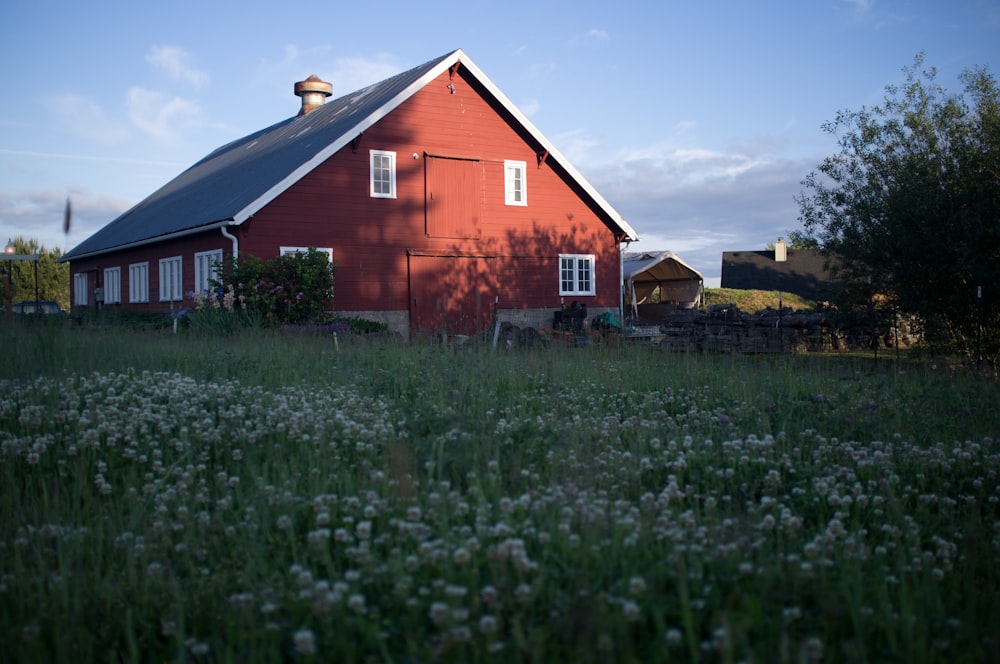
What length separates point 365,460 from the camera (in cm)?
518

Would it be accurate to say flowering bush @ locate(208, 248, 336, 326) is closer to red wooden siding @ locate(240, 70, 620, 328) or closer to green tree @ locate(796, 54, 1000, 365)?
red wooden siding @ locate(240, 70, 620, 328)

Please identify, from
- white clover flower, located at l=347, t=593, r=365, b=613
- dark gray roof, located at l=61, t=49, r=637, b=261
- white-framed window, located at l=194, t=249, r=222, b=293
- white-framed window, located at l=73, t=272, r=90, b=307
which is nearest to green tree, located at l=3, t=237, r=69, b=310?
white-framed window, located at l=73, t=272, r=90, b=307

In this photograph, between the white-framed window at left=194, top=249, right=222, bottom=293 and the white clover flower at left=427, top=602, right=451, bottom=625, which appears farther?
the white-framed window at left=194, top=249, right=222, bottom=293

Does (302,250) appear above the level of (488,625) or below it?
above

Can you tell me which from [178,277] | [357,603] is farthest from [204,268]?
[357,603]

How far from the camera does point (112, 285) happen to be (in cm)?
3003

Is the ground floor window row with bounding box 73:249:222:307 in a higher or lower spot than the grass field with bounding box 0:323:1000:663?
higher

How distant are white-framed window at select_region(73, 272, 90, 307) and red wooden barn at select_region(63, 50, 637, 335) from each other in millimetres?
6196

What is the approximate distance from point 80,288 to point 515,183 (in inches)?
780

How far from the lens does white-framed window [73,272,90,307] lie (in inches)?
1294

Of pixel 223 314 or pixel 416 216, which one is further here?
pixel 416 216

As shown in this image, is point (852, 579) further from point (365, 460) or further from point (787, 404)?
point (787, 404)

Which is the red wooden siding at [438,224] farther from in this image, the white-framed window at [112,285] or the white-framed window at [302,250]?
the white-framed window at [112,285]

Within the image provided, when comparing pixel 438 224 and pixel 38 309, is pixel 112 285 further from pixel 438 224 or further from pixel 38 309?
pixel 38 309
